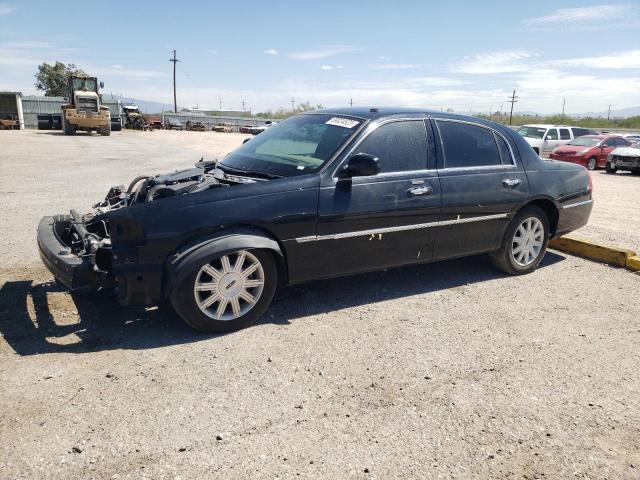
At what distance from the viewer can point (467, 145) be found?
5051mm

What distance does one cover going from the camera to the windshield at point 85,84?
110 ft

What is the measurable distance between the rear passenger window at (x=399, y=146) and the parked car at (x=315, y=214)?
1cm

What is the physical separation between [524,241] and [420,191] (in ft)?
5.42

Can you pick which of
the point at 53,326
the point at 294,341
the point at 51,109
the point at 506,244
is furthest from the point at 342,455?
the point at 51,109

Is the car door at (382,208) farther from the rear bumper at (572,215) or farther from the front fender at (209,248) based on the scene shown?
the rear bumper at (572,215)

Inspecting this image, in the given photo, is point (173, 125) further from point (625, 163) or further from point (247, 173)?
point (247, 173)

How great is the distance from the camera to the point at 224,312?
12.9 feet

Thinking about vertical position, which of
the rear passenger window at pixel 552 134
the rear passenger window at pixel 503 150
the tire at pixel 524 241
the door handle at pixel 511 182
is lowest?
the tire at pixel 524 241

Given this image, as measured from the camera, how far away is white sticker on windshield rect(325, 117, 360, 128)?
4555 millimetres

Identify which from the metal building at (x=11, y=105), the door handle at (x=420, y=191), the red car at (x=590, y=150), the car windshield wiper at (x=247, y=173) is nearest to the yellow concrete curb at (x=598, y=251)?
the door handle at (x=420, y=191)

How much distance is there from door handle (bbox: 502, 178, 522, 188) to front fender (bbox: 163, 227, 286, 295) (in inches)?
102

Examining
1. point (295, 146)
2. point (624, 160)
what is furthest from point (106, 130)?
point (295, 146)

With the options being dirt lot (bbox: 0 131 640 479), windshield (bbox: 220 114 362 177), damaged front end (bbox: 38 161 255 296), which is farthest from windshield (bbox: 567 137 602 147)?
damaged front end (bbox: 38 161 255 296)

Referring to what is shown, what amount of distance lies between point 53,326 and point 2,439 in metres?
1.42
